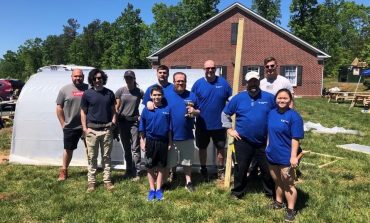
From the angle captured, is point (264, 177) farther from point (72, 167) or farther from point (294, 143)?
point (72, 167)

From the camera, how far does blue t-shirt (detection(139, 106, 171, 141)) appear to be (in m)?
6.11

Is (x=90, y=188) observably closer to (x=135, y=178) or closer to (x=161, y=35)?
(x=135, y=178)

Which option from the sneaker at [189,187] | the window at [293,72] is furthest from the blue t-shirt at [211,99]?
the window at [293,72]

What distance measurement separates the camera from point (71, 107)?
7121mm

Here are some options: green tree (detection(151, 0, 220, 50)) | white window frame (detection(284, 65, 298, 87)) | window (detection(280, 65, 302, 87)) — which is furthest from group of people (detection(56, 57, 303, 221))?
green tree (detection(151, 0, 220, 50))

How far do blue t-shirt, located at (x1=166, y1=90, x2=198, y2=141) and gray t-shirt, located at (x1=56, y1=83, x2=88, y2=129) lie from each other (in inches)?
71.1

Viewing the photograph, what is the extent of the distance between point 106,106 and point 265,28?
24.9 meters

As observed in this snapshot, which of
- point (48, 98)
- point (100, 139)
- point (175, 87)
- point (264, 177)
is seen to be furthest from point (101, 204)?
point (48, 98)

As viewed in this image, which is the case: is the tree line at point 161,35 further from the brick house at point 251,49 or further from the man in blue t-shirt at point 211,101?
the man in blue t-shirt at point 211,101

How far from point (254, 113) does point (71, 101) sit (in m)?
3.35

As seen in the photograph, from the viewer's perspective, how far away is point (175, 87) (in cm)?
633

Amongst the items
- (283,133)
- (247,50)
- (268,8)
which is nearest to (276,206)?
(283,133)

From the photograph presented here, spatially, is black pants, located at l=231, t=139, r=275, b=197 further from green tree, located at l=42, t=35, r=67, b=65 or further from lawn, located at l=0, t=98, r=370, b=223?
green tree, located at l=42, t=35, r=67, b=65

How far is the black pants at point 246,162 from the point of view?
5.81 meters
